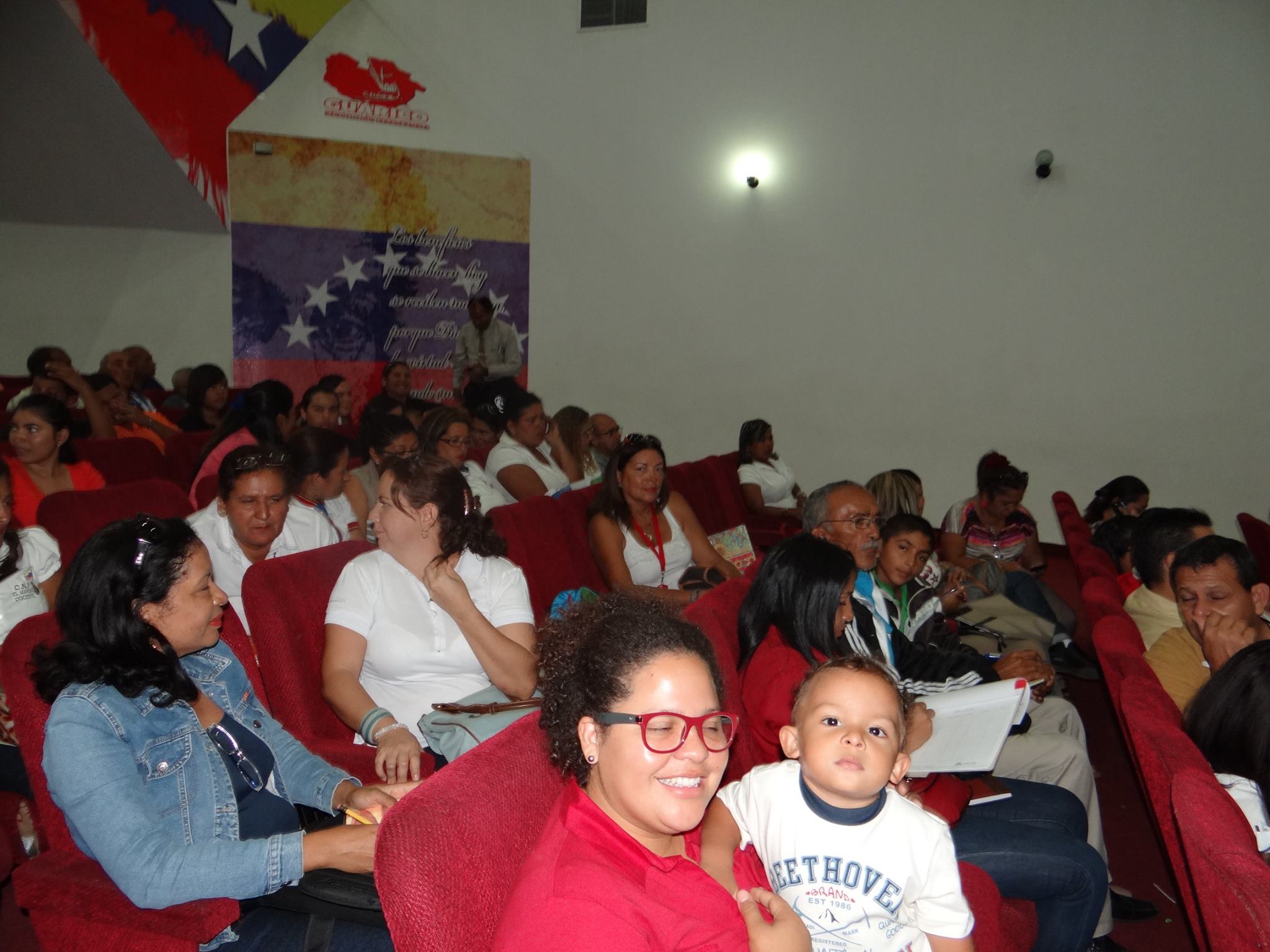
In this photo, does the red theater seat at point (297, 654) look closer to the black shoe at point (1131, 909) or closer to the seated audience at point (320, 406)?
the black shoe at point (1131, 909)

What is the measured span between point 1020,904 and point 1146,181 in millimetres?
6104

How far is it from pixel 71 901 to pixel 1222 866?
1602 mm

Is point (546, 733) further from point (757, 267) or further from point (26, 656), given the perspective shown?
point (757, 267)

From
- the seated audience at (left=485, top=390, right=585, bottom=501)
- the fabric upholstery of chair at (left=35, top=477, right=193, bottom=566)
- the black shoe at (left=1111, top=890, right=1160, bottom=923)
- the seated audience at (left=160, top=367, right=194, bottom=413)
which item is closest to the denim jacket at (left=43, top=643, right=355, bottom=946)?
the fabric upholstery of chair at (left=35, top=477, right=193, bottom=566)

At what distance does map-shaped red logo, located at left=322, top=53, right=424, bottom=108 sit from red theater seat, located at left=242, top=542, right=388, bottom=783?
6801 millimetres

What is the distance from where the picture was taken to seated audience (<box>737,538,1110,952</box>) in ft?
6.48

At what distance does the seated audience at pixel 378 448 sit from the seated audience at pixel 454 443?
6 centimetres

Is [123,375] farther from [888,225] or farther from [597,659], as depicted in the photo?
[597,659]

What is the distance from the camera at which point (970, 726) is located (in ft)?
6.98

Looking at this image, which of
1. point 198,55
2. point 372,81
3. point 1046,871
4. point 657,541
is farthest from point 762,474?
point 198,55

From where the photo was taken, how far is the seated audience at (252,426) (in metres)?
3.90

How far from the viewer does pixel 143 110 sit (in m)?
6.94

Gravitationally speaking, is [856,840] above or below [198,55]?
below

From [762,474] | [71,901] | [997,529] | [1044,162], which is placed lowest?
[71,901]
